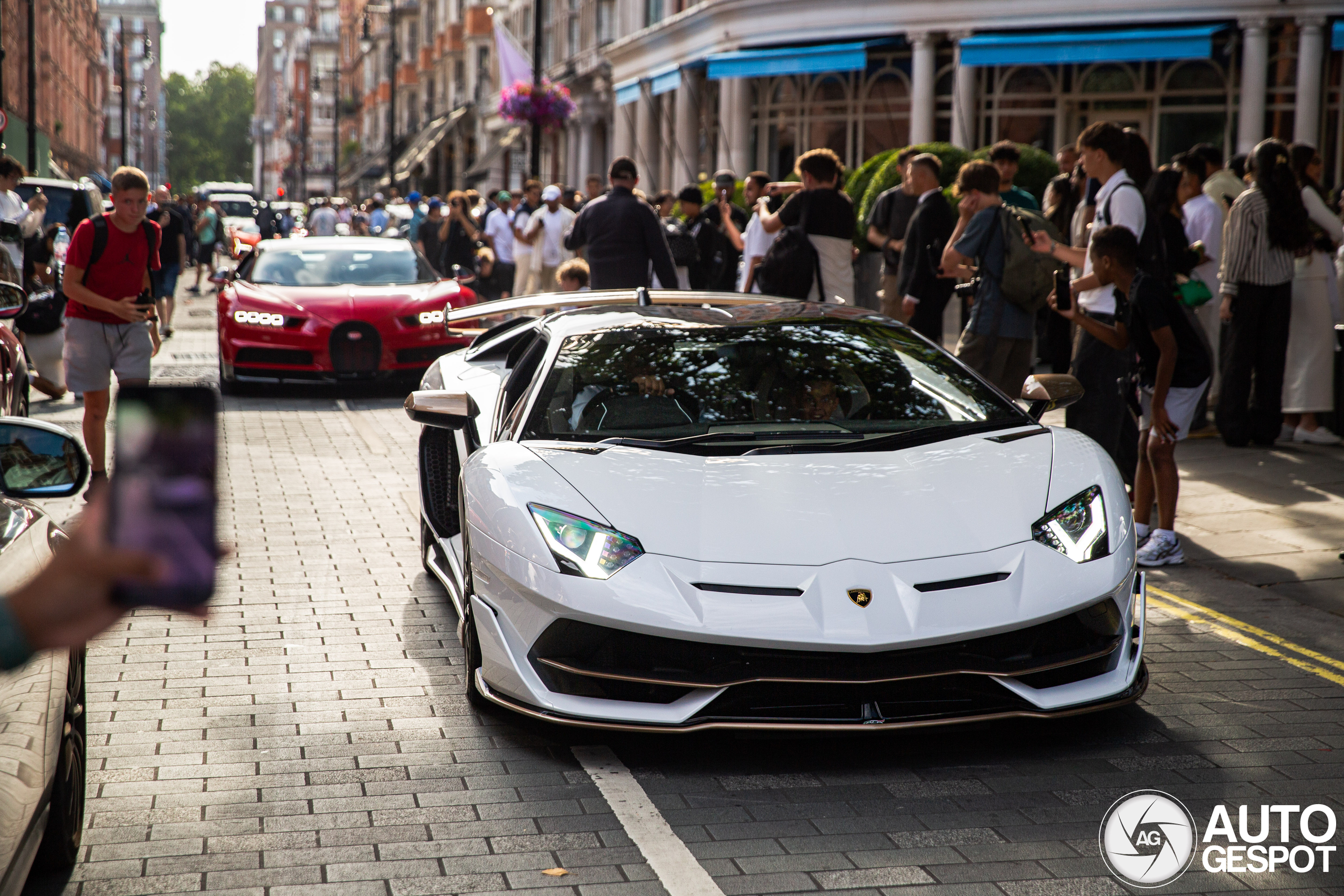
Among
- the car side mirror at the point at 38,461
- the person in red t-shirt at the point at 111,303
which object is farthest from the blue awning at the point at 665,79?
the car side mirror at the point at 38,461

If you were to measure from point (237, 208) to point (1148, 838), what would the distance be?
177 ft

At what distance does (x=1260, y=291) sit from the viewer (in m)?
10.2

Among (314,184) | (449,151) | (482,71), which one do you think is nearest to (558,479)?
(482,71)

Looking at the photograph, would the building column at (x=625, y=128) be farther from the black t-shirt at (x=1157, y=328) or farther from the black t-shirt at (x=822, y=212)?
the black t-shirt at (x=1157, y=328)

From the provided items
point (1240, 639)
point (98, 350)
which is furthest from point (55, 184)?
point (1240, 639)

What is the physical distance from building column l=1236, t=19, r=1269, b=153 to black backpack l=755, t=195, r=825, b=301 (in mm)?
18187

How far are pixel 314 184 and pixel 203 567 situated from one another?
148453 mm

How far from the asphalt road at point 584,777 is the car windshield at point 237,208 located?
165 ft

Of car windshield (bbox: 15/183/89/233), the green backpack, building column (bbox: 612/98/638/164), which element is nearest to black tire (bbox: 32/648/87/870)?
the green backpack

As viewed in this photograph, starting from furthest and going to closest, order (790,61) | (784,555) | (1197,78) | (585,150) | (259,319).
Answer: (585,150) < (790,61) < (1197,78) < (259,319) < (784,555)

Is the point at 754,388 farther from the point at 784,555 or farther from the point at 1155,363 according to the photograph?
the point at 1155,363

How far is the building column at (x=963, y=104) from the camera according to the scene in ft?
93.8

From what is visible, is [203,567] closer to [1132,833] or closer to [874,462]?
[1132,833]

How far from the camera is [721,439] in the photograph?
5043 mm
